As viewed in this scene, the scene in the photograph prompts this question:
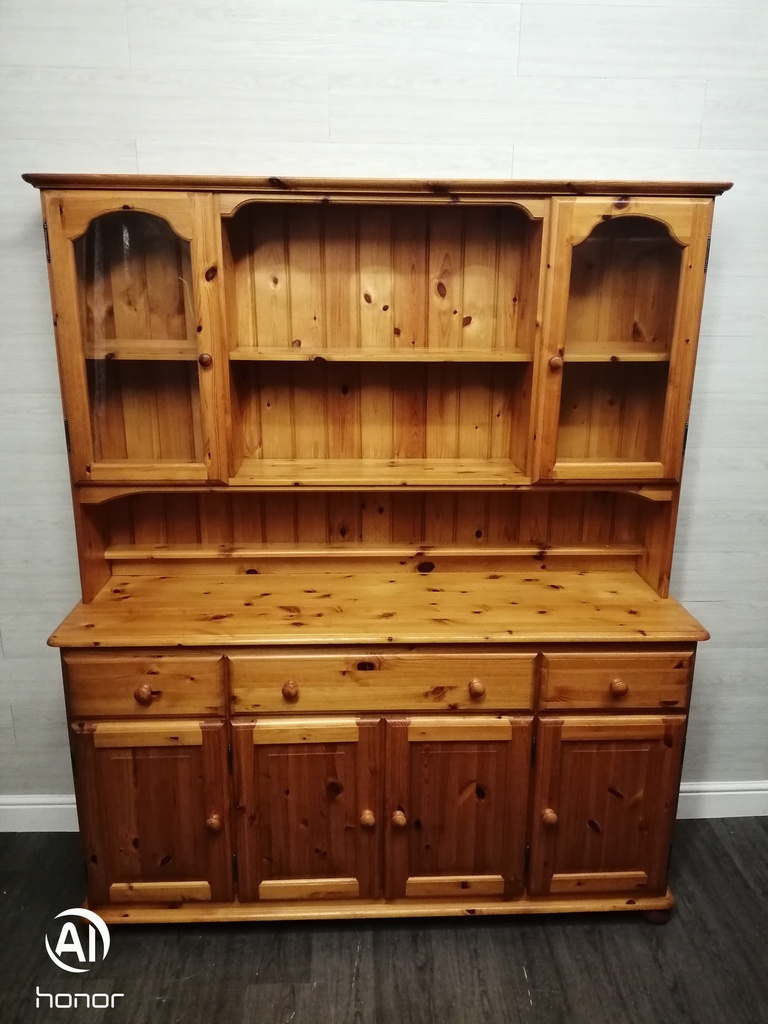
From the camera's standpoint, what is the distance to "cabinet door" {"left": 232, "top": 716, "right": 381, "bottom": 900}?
1.69 metres

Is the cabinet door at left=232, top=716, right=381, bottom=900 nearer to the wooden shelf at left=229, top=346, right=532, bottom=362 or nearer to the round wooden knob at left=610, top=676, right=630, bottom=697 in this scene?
the round wooden knob at left=610, top=676, right=630, bottom=697

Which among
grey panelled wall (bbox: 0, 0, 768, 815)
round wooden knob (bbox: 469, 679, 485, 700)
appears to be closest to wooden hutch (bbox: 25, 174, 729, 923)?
round wooden knob (bbox: 469, 679, 485, 700)

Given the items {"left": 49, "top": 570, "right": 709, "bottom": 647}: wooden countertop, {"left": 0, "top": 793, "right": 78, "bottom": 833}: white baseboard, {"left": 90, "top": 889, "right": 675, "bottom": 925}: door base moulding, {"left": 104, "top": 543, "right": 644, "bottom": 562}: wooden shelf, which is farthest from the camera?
{"left": 0, "top": 793, "right": 78, "bottom": 833}: white baseboard

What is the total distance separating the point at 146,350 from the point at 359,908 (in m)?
1.55

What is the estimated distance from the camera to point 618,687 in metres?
1.68

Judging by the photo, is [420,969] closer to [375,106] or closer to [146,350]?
[146,350]

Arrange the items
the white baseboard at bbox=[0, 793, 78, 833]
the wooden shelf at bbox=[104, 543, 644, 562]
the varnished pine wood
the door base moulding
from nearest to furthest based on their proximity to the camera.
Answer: the varnished pine wood < the door base moulding < the wooden shelf at bbox=[104, 543, 644, 562] < the white baseboard at bbox=[0, 793, 78, 833]

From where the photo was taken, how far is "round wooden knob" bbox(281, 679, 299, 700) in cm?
166

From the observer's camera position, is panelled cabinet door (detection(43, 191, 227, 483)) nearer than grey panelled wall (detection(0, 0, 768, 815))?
Yes

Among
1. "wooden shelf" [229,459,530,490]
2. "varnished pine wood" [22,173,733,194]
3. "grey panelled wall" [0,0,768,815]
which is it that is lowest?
"wooden shelf" [229,459,530,490]

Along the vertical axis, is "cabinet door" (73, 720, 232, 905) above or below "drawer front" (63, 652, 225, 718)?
below

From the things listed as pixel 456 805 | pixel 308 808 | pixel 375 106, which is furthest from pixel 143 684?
pixel 375 106

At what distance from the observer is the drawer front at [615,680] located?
66.2 inches

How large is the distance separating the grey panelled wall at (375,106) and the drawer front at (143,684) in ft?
1.96
